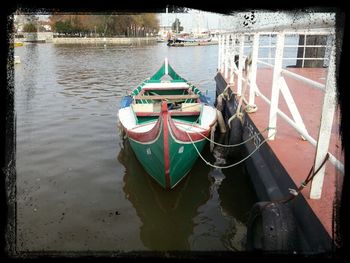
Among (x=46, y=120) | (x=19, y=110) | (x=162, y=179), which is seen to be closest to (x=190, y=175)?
(x=162, y=179)

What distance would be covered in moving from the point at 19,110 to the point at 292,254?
12.7 metres

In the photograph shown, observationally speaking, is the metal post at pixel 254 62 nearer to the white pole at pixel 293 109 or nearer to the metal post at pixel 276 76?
the metal post at pixel 276 76

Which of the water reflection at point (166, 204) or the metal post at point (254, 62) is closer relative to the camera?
the water reflection at point (166, 204)

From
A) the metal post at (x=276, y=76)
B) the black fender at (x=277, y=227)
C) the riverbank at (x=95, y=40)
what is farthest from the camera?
the riverbank at (x=95, y=40)

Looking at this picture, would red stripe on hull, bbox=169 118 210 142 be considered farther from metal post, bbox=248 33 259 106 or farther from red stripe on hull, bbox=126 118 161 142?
metal post, bbox=248 33 259 106

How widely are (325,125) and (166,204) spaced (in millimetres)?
3602

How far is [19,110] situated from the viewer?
13.3 meters

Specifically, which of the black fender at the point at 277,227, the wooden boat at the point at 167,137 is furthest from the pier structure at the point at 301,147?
the wooden boat at the point at 167,137

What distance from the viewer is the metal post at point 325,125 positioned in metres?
2.92

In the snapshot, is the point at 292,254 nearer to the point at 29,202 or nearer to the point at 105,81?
the point at 29,202

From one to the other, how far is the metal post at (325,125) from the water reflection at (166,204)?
2.38 meters

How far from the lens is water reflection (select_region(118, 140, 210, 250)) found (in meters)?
5.19

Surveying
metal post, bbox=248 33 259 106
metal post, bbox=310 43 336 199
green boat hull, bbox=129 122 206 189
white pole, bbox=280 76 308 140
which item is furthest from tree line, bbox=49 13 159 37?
metal post, bbox=310 43 336 199

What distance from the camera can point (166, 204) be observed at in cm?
607
